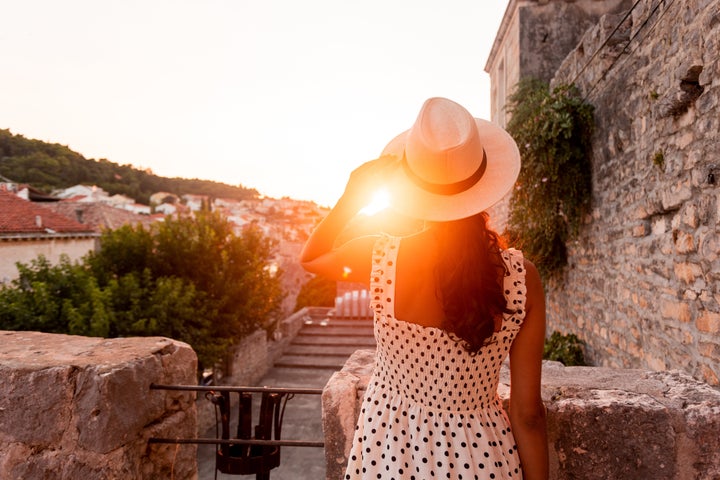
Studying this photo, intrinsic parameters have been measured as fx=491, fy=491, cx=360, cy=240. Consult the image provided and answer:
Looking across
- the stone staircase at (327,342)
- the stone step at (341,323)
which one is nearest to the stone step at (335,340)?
the stone staircase at (327,342)

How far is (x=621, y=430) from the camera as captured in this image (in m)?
1.55

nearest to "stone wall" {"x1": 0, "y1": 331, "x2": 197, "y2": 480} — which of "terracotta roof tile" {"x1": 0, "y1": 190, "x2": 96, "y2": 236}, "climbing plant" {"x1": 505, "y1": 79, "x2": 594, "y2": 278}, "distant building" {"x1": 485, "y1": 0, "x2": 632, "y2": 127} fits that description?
"climbing plant" {"x1": 505, "y1": 79, "x2": 594, "y2": 278}

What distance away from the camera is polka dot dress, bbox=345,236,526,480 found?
1.25 meters

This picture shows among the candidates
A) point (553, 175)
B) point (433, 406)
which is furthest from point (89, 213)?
point (433, 406)

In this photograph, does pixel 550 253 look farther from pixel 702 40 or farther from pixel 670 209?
pixel 702 40

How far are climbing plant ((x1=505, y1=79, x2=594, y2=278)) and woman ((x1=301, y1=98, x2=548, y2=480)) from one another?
464 centimetres

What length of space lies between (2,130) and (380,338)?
54.0 metres

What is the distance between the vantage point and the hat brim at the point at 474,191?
1.23 meters

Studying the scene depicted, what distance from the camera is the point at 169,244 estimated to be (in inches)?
526

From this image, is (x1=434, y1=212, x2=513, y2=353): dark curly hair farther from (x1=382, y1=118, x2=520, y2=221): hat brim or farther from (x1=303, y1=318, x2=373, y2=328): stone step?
(x1=303, y1=318, x2=373, y2=328): stone step

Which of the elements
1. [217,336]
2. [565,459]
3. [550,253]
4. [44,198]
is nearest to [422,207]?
[565,459]

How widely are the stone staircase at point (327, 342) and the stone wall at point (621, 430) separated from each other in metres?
12.0

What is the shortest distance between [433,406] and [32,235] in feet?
76.2

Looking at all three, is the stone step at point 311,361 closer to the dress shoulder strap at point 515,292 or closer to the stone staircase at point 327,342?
the stone staircase at point 327,342
